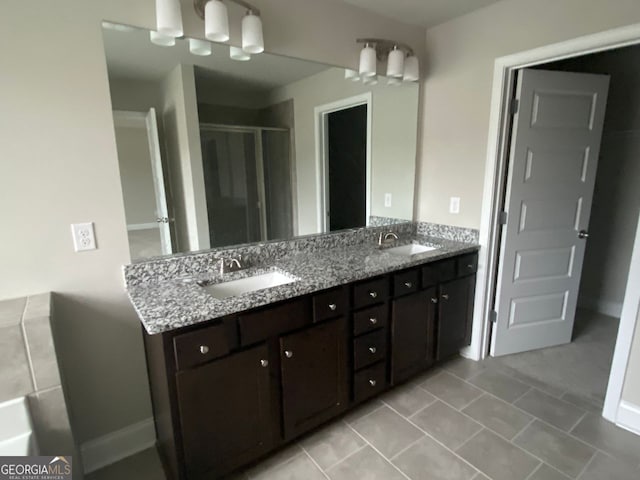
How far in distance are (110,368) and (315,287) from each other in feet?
3.62

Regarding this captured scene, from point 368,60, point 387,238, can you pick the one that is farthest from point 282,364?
point 368,60

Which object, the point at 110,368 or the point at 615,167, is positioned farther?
the point at 615,167

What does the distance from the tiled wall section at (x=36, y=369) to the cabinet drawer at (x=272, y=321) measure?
2.40ft

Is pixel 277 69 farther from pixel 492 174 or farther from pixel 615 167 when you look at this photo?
pixel 615 167

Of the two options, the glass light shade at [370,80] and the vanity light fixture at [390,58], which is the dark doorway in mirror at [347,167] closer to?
the glass light shade at [370,80]

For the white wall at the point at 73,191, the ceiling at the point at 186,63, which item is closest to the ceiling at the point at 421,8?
the ceiling at the point at 186,63

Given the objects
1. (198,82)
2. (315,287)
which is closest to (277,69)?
(198,82)

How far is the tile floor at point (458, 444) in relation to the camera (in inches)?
64.2

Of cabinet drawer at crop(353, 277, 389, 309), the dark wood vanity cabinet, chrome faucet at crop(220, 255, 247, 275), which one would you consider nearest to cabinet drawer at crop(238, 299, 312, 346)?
the dark wood vanity cabinet

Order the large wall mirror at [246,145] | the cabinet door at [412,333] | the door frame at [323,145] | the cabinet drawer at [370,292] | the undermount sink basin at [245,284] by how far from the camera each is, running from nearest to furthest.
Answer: the large wall mirror at [246,145]
the undermount sink basin at [245,284]
the cabinet drawer at [370,292]
the cabinet door at [412,333]
the door frame at [323,145]

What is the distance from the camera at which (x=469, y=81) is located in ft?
7.69

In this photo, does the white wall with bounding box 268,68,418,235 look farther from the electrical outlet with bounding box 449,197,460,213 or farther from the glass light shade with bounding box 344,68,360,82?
the electrical outlet with bounding box 449,197,460,213

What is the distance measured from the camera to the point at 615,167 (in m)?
3.14

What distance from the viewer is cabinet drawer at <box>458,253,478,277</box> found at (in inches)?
93.0
